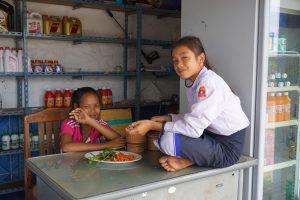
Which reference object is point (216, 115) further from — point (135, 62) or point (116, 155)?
point (135, 62)

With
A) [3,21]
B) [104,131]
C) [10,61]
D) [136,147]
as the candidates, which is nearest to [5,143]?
[10,61]

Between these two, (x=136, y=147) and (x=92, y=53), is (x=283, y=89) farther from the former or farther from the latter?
(x=92, y=53)

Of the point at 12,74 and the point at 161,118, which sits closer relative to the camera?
the point at 161,118

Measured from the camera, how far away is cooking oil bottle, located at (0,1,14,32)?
3.32m

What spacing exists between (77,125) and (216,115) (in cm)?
101

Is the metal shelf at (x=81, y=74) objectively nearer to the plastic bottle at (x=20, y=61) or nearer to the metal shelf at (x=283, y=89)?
the plastic bottle at (x=20, y=61)

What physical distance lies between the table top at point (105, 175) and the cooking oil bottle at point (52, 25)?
2.11m

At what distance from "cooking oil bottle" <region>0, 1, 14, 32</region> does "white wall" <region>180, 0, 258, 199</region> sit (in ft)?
6.52

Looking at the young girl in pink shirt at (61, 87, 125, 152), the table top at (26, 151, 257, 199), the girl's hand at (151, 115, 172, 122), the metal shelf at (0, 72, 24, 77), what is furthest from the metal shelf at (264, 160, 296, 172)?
the metal shelf at (0, 72, 24, 77)

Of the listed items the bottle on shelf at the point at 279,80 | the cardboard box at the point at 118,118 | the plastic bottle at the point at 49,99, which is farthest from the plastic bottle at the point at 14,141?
the bottle on shelf at the point at 279,80

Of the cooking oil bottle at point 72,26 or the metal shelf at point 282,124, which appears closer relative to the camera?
the metal shelf at point 282,124

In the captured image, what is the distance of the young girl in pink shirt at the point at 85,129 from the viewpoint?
80.0 inches

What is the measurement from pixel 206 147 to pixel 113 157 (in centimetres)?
48

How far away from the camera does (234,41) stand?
6.82ft
